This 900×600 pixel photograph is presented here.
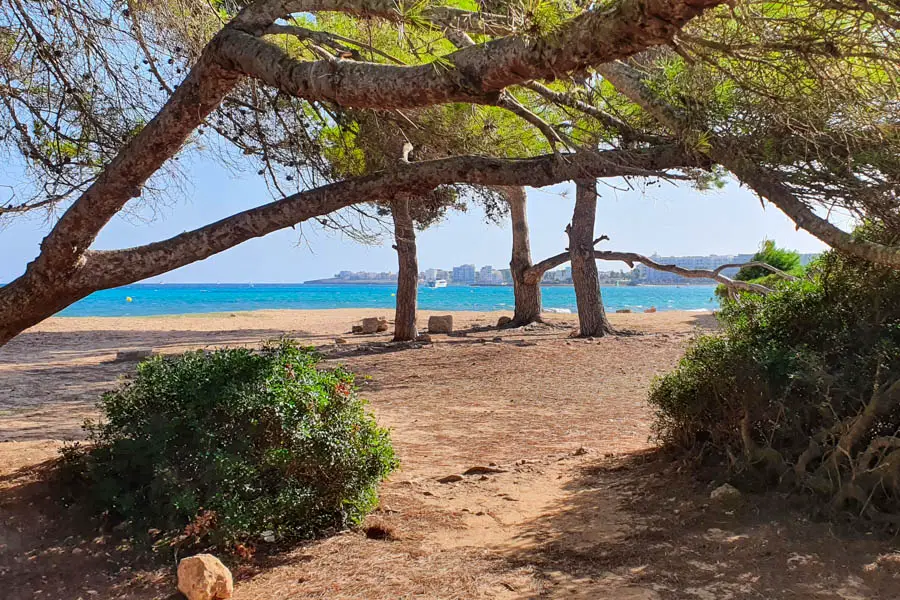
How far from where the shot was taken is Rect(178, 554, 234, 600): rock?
358cm

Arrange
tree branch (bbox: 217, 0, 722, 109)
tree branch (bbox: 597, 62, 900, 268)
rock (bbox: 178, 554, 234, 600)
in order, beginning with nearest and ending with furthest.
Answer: tree branch (bbox: 217, 0, 722, 109), rock (bbox: 178, 554, 234, 600), tree branch (bbox: 597, 62, 900, 268)

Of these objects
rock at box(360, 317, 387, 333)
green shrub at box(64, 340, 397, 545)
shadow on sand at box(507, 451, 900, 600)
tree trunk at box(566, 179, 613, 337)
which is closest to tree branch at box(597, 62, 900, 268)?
shadow on sand at box(507, 451, 900, 600)

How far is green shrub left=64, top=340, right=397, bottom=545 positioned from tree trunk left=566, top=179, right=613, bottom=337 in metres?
11.2

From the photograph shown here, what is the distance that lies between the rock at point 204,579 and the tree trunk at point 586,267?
40.1ft

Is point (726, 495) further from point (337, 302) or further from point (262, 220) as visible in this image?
point (337, 302)

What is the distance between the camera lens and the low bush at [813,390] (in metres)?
3.94

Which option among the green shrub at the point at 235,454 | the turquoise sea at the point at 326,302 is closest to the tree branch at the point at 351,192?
the green shrub at the point at 235,454

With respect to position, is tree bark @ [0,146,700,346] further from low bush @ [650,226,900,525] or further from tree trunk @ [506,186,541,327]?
tree trunk @ [506,186,541,327]

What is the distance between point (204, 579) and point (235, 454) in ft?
2.50

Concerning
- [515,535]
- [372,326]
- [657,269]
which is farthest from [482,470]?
[372,326]

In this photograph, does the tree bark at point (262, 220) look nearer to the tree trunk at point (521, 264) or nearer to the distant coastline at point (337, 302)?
the tree trunk at point (521, 264)

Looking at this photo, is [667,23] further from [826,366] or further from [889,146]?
[826,366]

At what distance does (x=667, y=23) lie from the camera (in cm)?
275

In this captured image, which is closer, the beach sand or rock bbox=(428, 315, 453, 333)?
the beach sand
